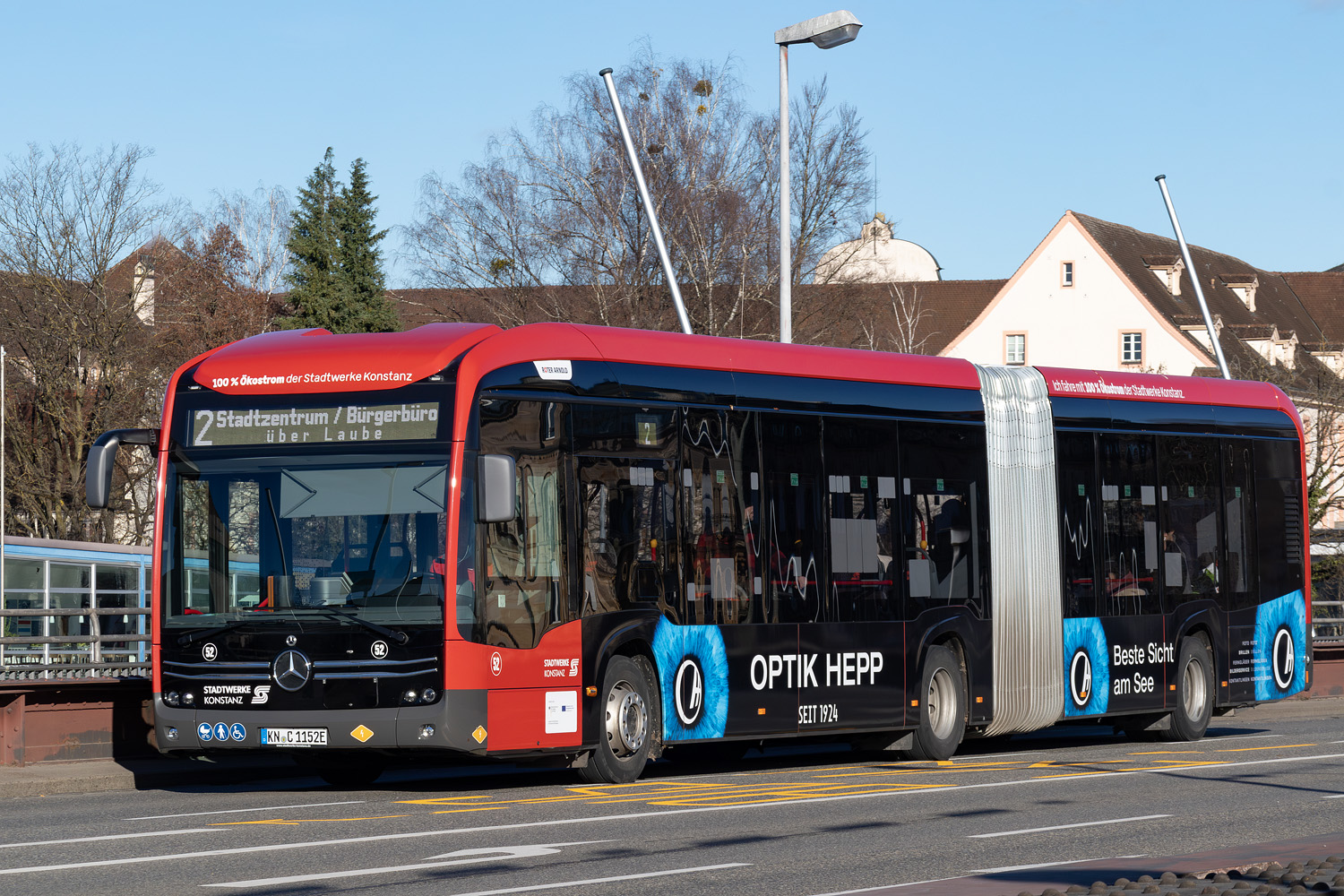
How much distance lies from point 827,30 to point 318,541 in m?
11.8

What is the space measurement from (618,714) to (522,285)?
Answer: 32275mm

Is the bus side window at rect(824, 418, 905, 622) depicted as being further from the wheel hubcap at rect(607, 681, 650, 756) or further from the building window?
the building window

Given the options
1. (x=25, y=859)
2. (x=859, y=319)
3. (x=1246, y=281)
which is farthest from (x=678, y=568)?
(x=1246, y=281)

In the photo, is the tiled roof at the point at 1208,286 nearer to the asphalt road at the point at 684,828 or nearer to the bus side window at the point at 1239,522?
the bus side window at the point at 1239,522

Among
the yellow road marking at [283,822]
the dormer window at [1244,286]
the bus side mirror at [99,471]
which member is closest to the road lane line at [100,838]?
the yellow road marking at [283,822]

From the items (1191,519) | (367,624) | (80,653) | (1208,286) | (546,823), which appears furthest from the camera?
(1208,286)

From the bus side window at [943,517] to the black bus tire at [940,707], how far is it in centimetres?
52

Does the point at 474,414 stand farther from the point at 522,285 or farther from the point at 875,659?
the point at 522,285

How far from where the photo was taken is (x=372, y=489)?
13266mm

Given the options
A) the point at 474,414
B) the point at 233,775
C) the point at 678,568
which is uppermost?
the point at 474,414

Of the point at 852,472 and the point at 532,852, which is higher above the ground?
the point at 852,472

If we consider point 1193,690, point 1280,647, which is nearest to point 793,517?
point 1193,690

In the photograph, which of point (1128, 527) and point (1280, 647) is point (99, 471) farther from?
point (1280, 647)

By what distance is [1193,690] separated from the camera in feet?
67.8
